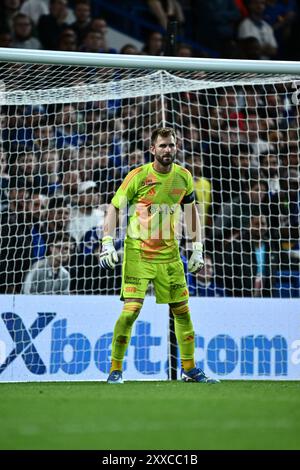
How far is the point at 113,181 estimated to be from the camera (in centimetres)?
1154

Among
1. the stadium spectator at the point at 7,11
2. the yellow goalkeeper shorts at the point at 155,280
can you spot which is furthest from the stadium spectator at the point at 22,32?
the yellow goalkeeper shorts at the point at 155,280

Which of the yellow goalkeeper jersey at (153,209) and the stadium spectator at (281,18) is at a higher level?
the stadium spectator at (281,18)

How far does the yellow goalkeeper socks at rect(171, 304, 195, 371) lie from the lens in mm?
9156

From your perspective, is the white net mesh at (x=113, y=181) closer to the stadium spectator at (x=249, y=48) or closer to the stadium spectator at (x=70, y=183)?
the stadium spectator at (x=70, y=183)

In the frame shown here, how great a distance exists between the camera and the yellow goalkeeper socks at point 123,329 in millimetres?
8914

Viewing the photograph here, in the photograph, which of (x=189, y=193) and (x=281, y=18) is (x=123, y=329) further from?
(x=281, y=18)

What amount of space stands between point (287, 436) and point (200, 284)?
6149mm

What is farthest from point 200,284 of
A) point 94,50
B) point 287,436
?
point 287,436

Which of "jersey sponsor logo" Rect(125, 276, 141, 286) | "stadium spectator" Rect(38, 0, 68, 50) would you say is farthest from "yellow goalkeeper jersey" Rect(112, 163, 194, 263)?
"stadium spectator" Rect(38, 0, 68, 50)

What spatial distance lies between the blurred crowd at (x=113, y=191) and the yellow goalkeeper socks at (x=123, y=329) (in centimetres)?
205

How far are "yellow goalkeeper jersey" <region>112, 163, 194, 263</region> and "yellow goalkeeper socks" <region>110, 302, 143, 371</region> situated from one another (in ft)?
1.66

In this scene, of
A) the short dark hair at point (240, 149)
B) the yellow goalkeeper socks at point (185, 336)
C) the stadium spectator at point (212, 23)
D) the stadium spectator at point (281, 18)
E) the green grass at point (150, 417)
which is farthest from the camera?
the stadium spectator at point (212, 23)

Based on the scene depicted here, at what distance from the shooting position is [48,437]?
5191mm

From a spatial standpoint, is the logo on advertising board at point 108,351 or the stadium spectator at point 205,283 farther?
the stadium spectator at point 205,283
